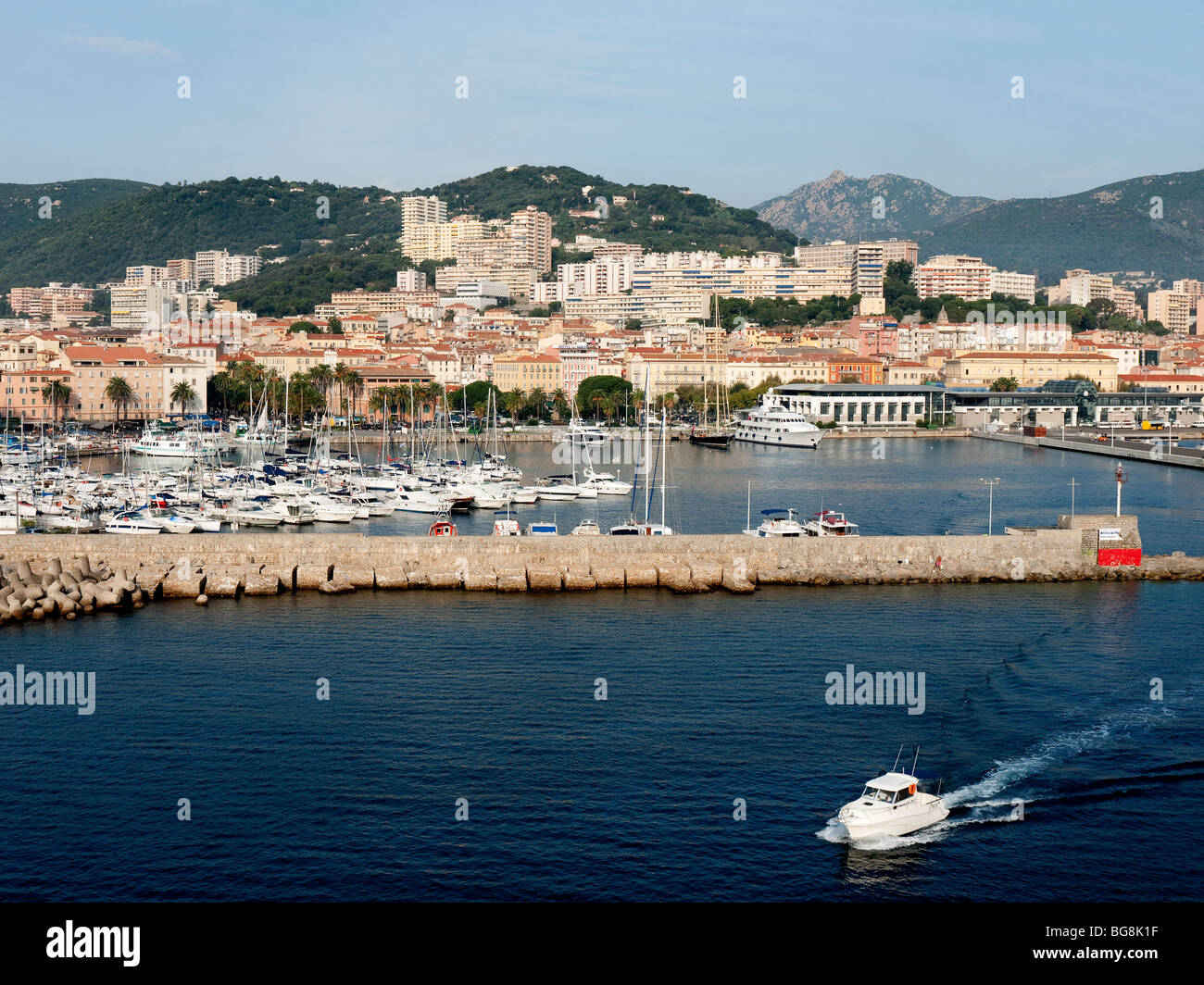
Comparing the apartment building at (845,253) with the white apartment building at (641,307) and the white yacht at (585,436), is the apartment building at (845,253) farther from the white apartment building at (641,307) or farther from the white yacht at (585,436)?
the white yacht at (585,436)

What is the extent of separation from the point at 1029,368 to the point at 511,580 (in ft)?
234

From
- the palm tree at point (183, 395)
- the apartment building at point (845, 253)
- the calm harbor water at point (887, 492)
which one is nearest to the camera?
the calm harbor water at point (887, 492)

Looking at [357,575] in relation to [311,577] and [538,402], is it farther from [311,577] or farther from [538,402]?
[538,402]

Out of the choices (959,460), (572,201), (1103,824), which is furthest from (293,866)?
(572,201)

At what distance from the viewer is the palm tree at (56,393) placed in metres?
62.4

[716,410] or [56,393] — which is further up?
[56,393]

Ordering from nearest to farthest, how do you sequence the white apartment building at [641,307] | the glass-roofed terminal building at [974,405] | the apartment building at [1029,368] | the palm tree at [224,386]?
the palm tree at [224,386]
the glass-roofed terminal building at [974,405]
the apartment building at [1029,368]
the white apartment building at [641,307]

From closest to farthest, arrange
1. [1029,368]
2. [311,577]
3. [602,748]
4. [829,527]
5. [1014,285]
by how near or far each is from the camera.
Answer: [602,748]
[311,577]
[829,527]
[1029,368]
[1014,285]

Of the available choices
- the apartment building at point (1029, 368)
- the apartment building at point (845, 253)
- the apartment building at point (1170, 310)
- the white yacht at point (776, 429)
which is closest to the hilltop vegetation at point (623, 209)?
the apartment building at point (845, 253)

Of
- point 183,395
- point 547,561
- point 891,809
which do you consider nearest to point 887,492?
point 547,561

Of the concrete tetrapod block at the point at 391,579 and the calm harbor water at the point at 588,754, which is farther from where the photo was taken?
the concrete tetrapod block at the point at 391,579

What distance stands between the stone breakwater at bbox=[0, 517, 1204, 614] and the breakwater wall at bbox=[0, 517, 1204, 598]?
0.8 inches

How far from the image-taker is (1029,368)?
8675cm

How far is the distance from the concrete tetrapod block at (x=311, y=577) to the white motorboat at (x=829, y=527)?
8973 mm
